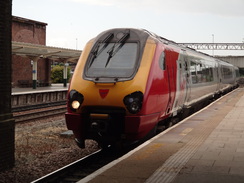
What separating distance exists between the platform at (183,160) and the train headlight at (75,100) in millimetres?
1549

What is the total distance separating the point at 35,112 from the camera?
50.9 feet

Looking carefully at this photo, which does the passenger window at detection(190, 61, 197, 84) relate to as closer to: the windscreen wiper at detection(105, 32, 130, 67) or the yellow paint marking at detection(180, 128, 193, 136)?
the yellow paint marking at detection(180, 128, 193, 136)

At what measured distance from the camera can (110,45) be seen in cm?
802

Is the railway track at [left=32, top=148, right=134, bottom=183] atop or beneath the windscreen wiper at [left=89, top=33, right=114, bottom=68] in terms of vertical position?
A: beneath

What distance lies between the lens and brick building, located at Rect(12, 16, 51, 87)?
35.8m

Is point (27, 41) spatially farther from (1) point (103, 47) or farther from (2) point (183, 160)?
(2) point (183, 160)

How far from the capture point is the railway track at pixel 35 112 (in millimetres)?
14266

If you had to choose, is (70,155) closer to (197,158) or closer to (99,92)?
(99,92)

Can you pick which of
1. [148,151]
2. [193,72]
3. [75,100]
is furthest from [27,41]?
[148,151]

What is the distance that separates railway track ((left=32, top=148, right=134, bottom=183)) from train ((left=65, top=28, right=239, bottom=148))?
0.31m

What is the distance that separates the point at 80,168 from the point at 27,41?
3484 cm

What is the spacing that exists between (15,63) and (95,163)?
30307mm

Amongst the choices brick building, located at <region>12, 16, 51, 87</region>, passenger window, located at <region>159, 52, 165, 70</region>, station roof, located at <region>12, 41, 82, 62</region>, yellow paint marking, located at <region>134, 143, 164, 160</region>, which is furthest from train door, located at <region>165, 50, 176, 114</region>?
brick building, located at <region>12, 16, 51, 87</region>

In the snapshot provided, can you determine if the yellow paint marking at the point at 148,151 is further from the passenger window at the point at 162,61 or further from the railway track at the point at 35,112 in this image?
the railway track at the point at 35,112
